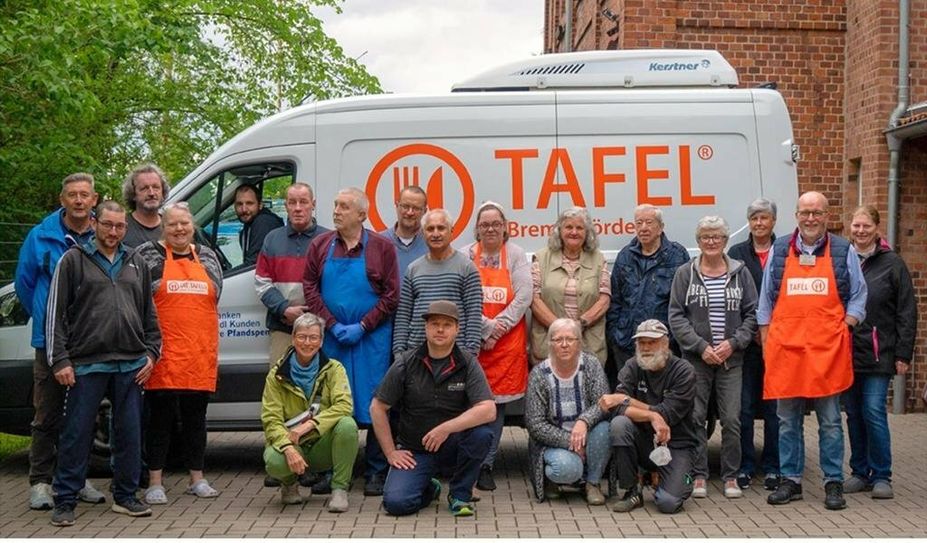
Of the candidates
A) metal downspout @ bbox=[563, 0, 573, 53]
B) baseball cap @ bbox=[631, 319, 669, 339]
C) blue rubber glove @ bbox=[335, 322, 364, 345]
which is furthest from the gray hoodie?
metal downspout @ bbox=[563, 0, 573, 53]

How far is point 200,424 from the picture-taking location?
8945 millimetres

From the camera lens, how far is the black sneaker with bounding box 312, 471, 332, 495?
899cm

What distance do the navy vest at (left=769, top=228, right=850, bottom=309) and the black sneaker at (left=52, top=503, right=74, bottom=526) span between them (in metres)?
4.58

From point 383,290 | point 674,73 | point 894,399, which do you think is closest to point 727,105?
point 674,73

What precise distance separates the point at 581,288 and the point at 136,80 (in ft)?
40.8

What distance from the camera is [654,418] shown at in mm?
8617

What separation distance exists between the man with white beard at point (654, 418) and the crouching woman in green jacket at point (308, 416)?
168 centimetres

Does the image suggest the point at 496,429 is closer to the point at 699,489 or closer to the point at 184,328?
the point at 699,489

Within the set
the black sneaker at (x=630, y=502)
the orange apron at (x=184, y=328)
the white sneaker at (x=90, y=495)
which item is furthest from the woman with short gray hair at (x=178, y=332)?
the black sneaker at (x=630, y=502)

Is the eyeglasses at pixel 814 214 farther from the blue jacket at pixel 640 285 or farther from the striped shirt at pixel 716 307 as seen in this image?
the blue jacket at pixel 640 285

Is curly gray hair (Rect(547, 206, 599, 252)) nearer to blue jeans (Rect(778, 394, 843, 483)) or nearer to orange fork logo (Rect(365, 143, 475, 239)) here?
orange fork logo (Rect(365, 143, 475, 239))

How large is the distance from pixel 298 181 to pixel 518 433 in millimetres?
3833

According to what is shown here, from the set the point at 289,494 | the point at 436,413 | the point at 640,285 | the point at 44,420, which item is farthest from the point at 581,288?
the point at 44,420

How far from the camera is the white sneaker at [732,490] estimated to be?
900cm
